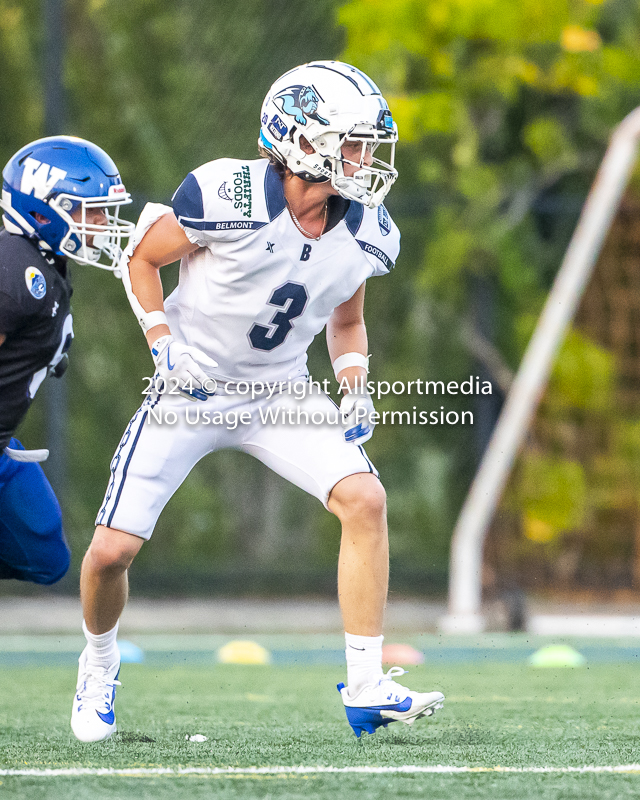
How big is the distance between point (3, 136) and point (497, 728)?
18.8 feet

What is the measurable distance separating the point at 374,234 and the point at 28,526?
124 centimetres

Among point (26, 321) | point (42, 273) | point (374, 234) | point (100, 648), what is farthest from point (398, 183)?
point (100, 648)

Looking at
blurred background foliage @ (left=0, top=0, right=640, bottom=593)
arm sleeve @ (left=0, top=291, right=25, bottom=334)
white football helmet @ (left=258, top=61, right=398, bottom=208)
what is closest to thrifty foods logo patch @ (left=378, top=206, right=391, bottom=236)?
white football helmet @ (left=258, top=61, right=398, bottom=208)

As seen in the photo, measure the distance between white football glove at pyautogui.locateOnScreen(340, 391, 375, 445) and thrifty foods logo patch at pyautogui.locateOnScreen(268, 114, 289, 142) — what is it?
709 millimetres

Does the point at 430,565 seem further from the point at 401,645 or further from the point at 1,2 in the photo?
the point at 1,2

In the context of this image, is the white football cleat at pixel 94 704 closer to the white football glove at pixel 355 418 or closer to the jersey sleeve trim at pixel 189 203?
the white football glove at pixel 355 418

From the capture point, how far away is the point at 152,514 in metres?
3.25

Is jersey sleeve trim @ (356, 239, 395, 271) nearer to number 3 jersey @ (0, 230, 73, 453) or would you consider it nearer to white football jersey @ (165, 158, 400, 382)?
white football jersey @ (165, 158, 400, 382)

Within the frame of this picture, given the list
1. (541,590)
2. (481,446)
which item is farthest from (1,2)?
(541,590)

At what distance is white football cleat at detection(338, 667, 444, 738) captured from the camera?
3.03m

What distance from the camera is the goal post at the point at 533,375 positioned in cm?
641

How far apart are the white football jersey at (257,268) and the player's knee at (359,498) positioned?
0.39 m

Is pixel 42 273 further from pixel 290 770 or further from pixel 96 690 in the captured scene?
pixel 290 770

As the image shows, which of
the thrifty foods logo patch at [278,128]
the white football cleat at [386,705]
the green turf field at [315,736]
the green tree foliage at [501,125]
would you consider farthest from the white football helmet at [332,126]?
the green tree foliage at [501,125]
